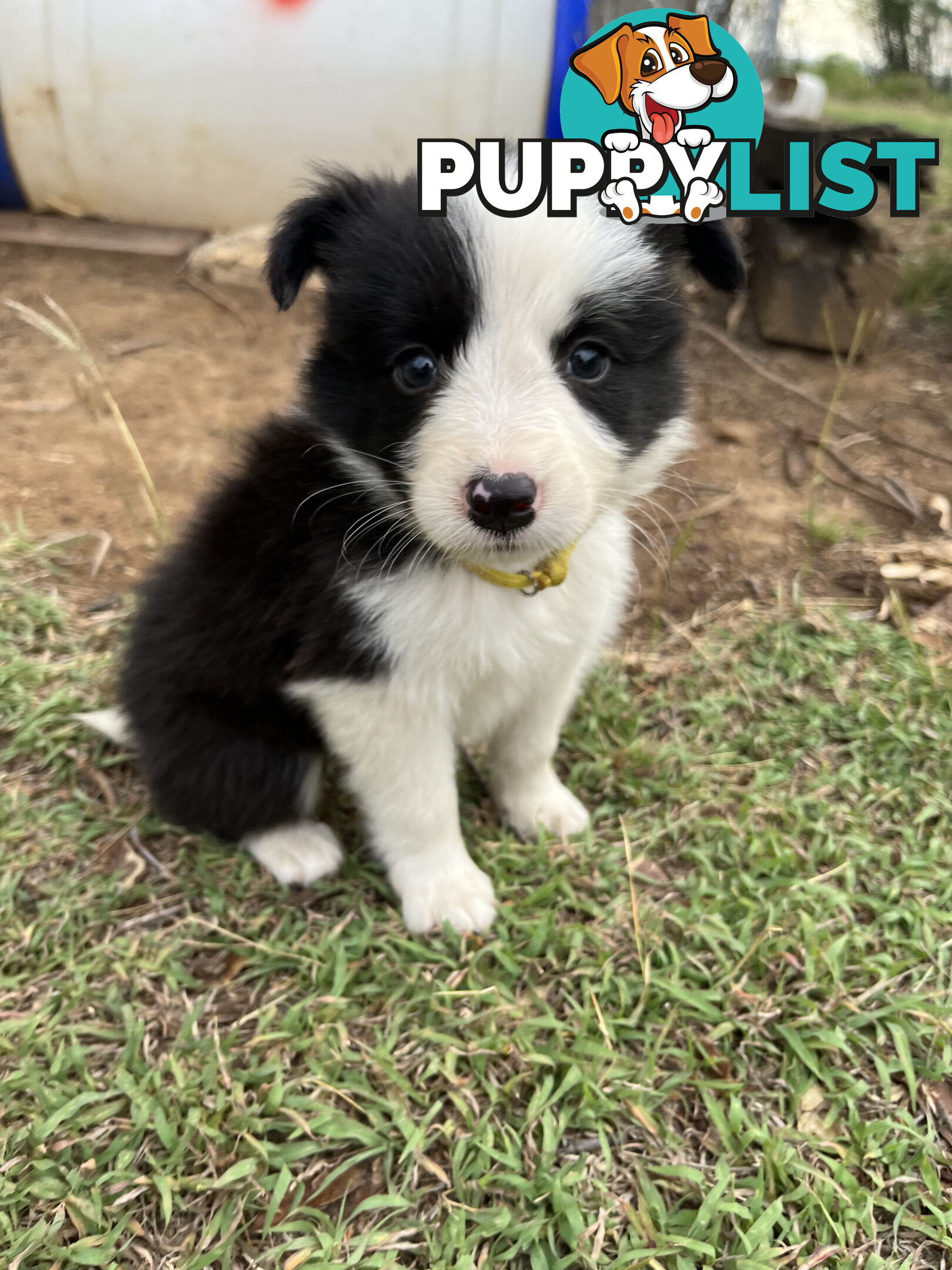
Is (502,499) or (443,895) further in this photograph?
(443,895)

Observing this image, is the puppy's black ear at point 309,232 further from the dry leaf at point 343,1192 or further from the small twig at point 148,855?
the dry leaf at point 343,1192

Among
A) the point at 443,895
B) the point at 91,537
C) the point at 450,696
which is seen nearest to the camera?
the point at 450,696

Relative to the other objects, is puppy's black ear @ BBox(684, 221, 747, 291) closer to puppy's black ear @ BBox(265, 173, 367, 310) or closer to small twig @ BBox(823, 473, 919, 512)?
puppy's black ear @ BBox(265, 173, 367, 310)

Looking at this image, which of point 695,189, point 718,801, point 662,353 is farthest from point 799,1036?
point 695,189

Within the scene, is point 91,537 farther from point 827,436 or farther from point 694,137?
point 827,436

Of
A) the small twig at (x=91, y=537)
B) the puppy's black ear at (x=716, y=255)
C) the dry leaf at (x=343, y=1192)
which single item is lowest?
the dry leaf at (x=343, y=1192)

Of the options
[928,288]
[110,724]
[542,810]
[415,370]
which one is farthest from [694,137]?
[928,288]

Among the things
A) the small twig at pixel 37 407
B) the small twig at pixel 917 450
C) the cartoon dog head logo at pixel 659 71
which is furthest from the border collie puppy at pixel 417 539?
the small twig at pixel 917 450
